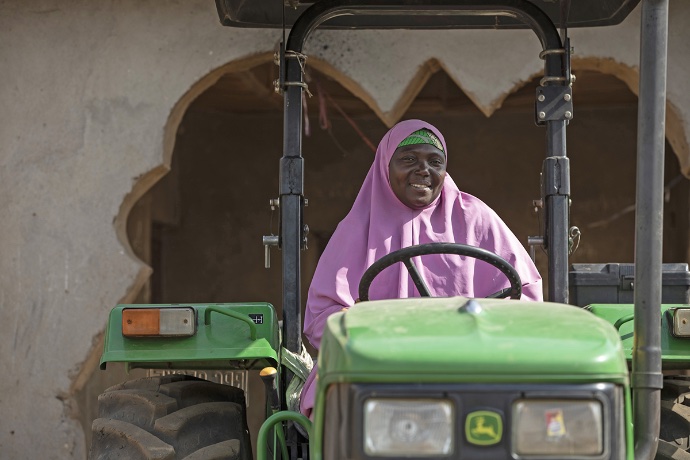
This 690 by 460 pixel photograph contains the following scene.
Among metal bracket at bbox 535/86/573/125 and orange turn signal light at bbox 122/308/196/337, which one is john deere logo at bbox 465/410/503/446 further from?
metal bracket at bbox 535/86/573/125

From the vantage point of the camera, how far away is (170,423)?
335 centimetres

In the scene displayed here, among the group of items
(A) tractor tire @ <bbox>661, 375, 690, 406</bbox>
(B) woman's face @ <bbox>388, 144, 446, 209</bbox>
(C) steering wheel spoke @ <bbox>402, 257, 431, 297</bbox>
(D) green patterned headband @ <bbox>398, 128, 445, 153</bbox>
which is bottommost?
(A) tractor tire @ <bbox>661, 375, 690, 406</bbox>

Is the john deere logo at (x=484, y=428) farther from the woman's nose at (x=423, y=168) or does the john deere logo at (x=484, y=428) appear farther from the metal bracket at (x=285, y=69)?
the woman's nose at (x=423, y=168)

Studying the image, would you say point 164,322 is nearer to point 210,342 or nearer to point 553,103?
point 210,342

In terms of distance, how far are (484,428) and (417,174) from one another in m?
1.88

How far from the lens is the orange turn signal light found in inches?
138

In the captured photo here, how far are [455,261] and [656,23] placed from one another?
1.28 meters

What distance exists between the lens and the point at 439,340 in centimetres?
247

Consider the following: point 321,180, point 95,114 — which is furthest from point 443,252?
point 321,180

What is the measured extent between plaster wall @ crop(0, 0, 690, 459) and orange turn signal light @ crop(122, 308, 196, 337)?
3.37 meters

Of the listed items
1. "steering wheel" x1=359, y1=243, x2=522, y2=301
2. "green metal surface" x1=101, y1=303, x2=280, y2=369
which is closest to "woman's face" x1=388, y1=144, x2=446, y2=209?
"green metal surface" x1=101, y1=303, x2=280, y2=369

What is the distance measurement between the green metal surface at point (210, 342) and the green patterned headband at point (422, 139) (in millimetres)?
949

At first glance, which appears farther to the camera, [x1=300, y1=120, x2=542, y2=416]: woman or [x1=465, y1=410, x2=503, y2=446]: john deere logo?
[x1=300, y1=120, x2=542, y2=416]: woman

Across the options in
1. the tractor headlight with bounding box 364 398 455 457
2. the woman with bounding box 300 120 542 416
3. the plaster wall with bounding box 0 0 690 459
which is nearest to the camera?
the tractor headlight with bounding box 364 398 455 457
